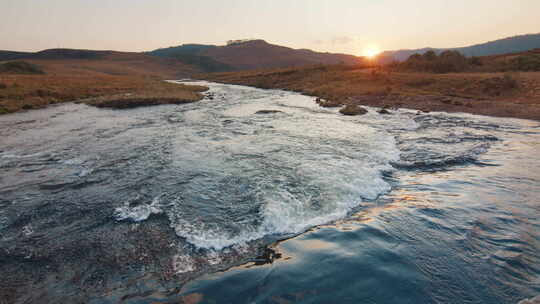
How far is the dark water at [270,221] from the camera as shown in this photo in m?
4.17

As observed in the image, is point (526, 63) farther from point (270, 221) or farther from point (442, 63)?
point (270, 221)

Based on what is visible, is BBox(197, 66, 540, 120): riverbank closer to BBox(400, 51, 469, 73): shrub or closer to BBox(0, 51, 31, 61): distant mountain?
BBox(400, 51, 469, 73): shrub

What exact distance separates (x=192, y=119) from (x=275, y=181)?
44.1 feet

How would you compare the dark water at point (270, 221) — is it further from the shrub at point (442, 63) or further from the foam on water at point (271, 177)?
the shrub at point (442, 63)

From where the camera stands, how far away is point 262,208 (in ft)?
22.2

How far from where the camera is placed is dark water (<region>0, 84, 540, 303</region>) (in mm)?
4172

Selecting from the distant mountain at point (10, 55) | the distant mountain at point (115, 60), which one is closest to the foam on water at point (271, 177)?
the distant mountain at point (115, 60)

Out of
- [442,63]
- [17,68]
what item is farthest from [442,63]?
[17,68]

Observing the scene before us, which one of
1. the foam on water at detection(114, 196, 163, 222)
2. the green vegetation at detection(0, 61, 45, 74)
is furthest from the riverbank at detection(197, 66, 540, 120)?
the green vegetation at detection(0, 61, 45, 74)

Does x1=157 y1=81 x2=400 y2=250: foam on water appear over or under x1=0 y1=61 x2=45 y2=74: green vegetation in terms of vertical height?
under

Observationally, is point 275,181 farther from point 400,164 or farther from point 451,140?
point 451,140

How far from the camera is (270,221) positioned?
20.2ft

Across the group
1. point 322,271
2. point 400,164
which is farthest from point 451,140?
point 322,271

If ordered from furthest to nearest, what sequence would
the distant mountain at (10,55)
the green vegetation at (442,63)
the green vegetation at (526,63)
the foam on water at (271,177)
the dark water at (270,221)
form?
the distant mountain at (10,55)
the green vegetation at (442,63)
the green vegetation at (526,63)
the foam on water at (271,177)
the dark water at (270,221)
